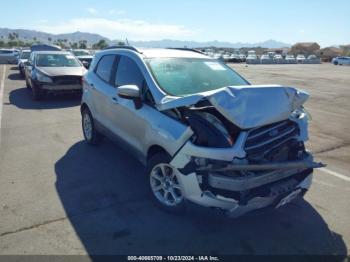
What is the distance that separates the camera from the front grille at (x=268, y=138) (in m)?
3.42

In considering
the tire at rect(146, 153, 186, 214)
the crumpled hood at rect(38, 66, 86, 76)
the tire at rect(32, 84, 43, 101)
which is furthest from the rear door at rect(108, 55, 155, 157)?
the tire at rect(32, 84, 43, 101)

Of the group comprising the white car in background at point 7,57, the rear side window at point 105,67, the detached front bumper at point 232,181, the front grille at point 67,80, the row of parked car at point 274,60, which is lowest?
the white car in background at point 7,57

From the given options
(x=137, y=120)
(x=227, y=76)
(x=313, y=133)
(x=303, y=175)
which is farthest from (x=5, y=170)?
(x=313, y=133)

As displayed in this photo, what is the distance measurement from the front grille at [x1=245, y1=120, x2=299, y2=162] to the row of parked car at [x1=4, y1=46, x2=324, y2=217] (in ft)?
0.03

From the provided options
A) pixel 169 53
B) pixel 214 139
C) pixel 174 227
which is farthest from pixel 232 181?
pixel 169 53

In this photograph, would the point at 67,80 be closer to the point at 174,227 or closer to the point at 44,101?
the point at 44,101

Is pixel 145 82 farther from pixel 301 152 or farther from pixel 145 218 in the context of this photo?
pixel 301 152

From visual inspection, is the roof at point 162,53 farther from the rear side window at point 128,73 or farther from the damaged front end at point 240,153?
the damaged front end at point 240,153

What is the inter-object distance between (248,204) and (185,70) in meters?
2.18

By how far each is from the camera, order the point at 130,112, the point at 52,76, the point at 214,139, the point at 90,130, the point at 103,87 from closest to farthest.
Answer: the point at 214,139, the point at 130,112, the point at 103,87, the point at 90,130, the point at 52,76

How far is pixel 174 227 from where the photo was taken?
3793 mm

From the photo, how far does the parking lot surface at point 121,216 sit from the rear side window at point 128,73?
4.66ft

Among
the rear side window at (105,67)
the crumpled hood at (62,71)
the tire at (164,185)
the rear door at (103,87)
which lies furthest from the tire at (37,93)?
the tire at (164,185)

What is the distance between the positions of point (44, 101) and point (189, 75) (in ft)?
29.0
